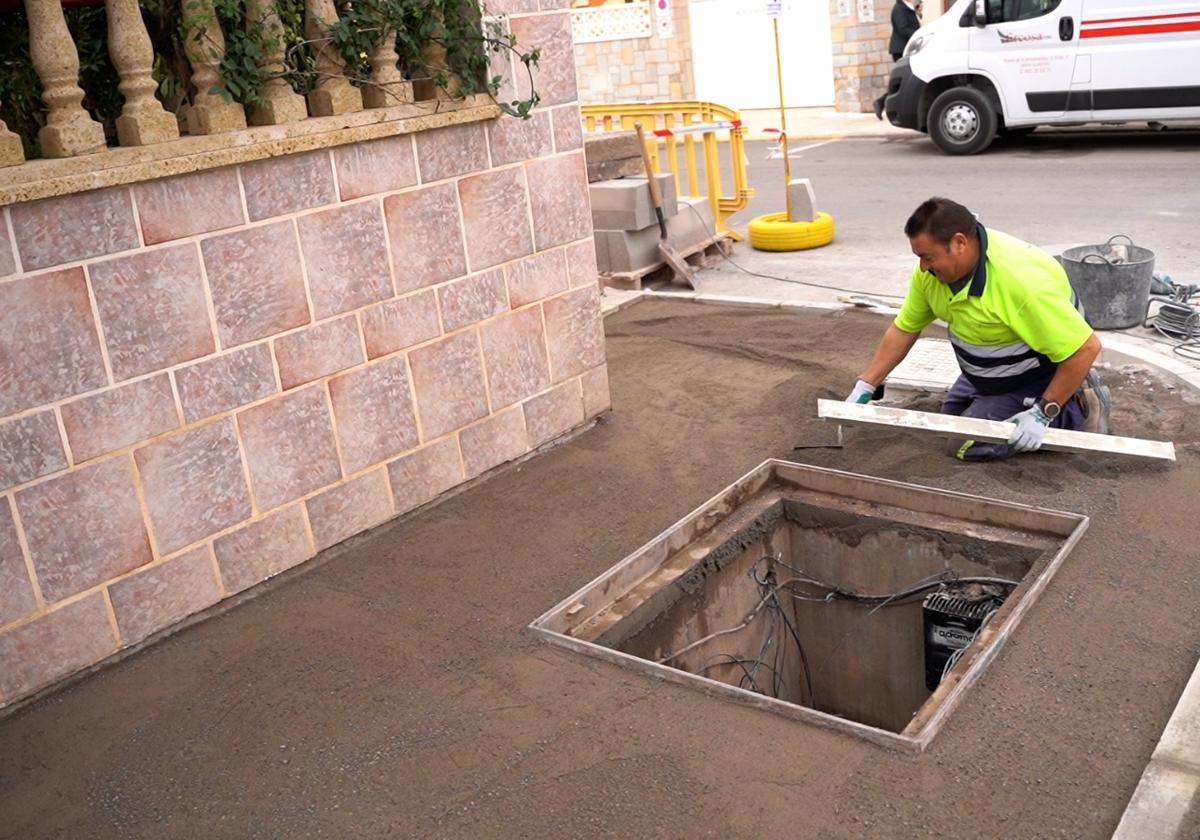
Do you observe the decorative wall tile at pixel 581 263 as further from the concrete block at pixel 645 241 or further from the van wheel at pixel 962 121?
the van wheel at pixel 962 121

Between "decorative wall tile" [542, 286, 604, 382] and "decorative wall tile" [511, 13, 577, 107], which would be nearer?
"decorative wall tile" [511, 13, 577, 107]

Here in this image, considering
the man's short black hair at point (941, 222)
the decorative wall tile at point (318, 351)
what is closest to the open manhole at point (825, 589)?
the man's short black hair at point (941, 222)

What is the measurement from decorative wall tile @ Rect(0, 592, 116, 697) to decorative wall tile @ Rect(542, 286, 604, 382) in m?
2.59

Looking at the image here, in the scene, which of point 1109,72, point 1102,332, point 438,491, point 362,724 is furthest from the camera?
point 1109,72

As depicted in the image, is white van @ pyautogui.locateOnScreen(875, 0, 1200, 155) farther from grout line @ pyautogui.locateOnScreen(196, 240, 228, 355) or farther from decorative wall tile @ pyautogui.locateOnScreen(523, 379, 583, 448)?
grout line @ pyautogui.locateOnScreen(196, 240, 228, 355)

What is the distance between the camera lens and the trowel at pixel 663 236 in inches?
368

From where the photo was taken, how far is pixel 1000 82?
13.6 m

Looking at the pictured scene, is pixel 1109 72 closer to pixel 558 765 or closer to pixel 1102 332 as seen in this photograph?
pixel 1102 332

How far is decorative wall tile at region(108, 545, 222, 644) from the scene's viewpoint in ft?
14.4

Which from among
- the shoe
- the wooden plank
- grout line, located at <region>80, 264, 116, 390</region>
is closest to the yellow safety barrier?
the wooden plank

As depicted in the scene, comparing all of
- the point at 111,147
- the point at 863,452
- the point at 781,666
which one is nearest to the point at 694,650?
the point at 781,666

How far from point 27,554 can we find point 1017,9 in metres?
12.3

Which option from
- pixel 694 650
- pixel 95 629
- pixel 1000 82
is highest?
pixel 1000 82

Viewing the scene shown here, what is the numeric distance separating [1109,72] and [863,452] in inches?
365
